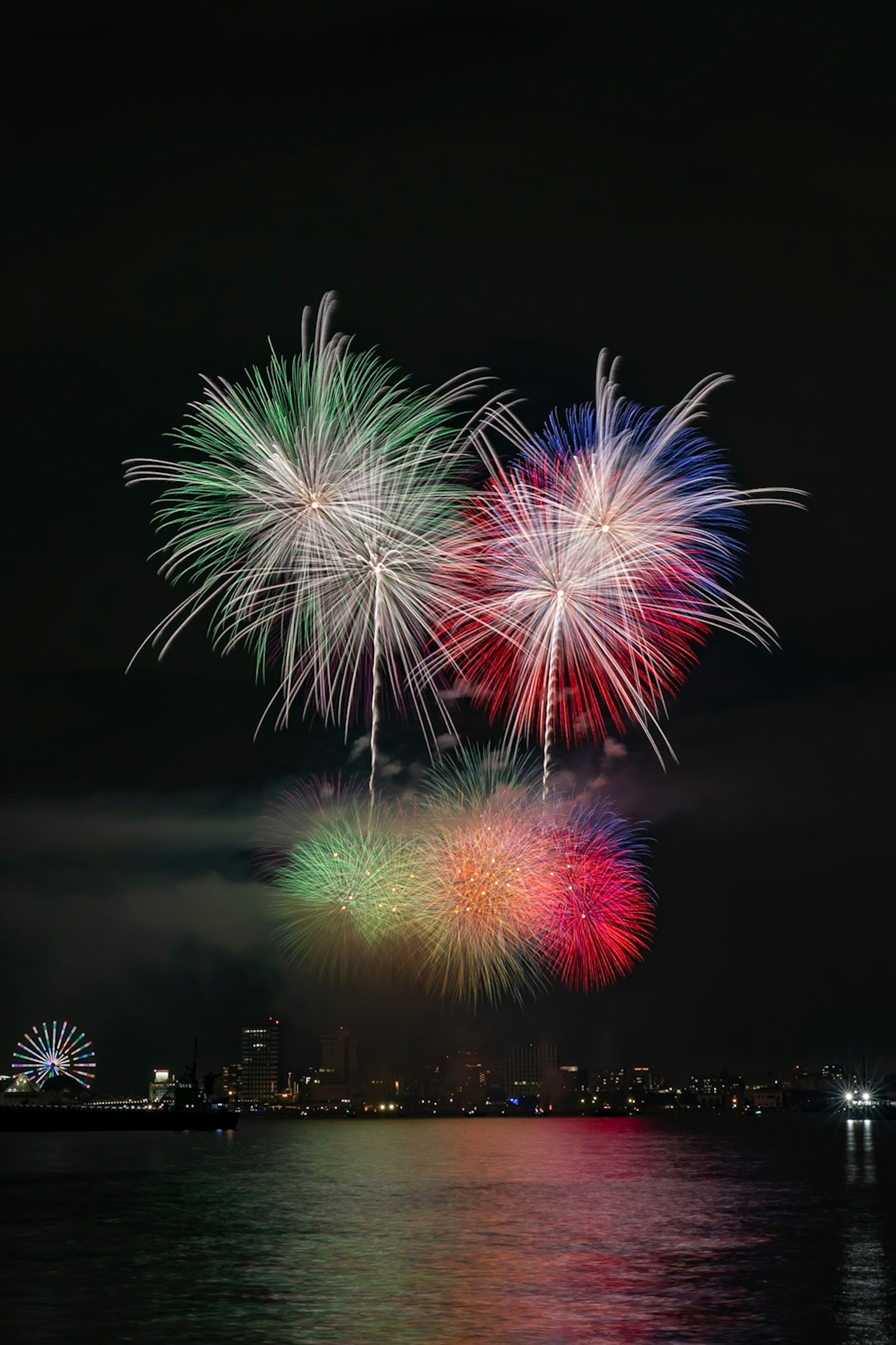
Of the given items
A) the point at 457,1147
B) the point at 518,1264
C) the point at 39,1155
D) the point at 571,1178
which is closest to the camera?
the point at 518,1264

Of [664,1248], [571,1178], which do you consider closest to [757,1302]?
[664,1248]

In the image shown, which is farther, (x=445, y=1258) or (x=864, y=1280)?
(x=445, y=1258)

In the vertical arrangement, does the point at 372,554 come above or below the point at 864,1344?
above

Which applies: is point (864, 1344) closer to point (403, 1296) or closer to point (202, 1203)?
point (403, 1296)
